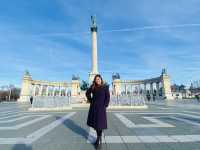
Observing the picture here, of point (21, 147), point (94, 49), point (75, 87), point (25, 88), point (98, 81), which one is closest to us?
point (21, 147)

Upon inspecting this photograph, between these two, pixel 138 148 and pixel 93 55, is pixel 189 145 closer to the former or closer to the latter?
pixel 138 148

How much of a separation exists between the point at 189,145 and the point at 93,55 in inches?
1441

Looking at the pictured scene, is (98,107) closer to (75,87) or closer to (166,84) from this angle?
(166,84)

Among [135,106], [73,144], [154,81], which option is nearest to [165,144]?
[73,144]

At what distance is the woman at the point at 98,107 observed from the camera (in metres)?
5.62

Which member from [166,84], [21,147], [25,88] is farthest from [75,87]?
[21,147]

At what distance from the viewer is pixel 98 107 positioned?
5.75 meters

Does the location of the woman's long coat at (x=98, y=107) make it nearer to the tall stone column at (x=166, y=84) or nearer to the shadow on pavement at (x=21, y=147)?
the shadow on pavement at (x=21, y=147)

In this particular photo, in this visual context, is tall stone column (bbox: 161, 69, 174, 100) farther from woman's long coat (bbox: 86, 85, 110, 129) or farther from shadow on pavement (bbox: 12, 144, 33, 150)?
shadow on pavement (bbox: 12, 144, 33, 150)

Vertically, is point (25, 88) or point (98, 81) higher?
point (25, 88)

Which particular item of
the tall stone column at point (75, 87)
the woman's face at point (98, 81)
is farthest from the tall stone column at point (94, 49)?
the woman's face at point (98, 81)

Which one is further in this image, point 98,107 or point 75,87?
point 75,87

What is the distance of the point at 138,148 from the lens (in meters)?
5.43

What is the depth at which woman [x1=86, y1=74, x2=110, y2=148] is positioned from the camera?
18.5 ft
